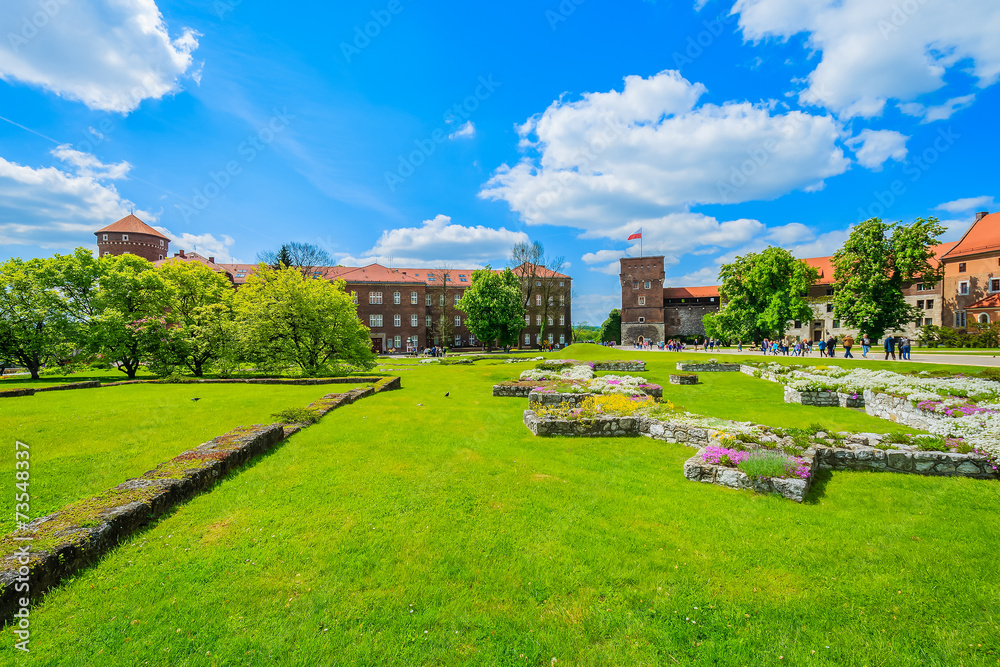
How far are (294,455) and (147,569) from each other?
383cm

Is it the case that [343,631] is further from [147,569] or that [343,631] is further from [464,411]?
[464,411]

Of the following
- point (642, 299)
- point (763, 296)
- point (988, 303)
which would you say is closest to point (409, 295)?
point (642, 299)

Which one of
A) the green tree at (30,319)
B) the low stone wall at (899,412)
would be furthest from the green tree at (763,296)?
the green tree at (30,319)

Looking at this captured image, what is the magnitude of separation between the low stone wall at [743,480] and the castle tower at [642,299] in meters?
75.2

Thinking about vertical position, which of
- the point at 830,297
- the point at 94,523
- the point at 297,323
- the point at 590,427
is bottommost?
the point at 590,427

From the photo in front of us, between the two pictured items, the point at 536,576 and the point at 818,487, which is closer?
the point at 536,576

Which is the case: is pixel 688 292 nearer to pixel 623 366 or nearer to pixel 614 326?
pixel 614 326

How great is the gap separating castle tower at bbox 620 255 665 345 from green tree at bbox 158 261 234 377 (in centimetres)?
6836

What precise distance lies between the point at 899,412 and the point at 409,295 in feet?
206

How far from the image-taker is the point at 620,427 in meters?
10.3

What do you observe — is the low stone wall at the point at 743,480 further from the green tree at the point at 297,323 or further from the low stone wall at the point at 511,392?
the green tree at the point at 297,323

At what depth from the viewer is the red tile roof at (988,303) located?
4091 cm

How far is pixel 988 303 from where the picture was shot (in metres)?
42.2

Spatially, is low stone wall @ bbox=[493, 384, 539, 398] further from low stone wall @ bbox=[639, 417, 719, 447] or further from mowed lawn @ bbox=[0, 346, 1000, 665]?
mowed lawn @ bbox=[0, 346, 1000, 665]
